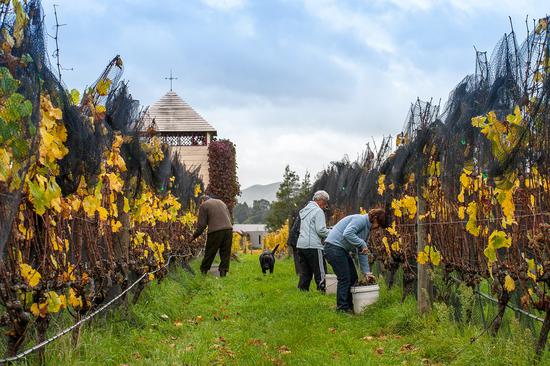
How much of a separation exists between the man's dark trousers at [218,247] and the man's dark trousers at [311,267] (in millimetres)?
3115

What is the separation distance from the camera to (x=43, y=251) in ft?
15.5

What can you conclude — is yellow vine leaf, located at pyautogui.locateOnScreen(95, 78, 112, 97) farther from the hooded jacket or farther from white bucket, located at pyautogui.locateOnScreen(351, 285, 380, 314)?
the hooded jacket

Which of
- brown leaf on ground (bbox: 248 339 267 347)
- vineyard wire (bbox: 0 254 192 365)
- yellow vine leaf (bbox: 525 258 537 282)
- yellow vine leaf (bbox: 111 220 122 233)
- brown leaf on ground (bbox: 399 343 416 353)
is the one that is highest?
yellow vine leaf (bbox: 111 220 122 233)

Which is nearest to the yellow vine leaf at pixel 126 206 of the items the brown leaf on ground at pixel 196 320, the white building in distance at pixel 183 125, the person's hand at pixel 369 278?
the brown leaf on ground at pixel 196 320

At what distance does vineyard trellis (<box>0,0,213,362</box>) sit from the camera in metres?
3.47

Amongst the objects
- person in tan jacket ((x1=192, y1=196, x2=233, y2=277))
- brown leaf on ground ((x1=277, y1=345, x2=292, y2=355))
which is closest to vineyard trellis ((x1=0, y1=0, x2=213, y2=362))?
brown leaf on ground ((x1=277, y1=345, x2=292, y2=355))

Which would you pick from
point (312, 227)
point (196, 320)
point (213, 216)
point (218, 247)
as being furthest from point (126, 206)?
point (218, 247)

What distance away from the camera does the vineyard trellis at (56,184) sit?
3.47 meters

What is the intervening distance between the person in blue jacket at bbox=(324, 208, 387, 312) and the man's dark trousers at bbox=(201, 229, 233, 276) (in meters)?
5.20

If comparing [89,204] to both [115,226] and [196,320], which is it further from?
[196,320]

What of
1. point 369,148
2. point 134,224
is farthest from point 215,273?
point 134,224

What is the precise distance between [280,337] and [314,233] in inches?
144

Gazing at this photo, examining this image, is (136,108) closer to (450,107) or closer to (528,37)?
(450,107)

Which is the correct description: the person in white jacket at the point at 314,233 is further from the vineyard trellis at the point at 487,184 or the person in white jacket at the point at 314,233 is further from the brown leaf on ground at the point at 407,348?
the brown leaf on ground at the point at 407,348
